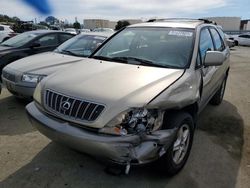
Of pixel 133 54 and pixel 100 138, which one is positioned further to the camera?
pixel 133 54

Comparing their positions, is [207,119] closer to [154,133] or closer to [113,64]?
[113,64]

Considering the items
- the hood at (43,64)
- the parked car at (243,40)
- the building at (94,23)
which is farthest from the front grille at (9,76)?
the building at (94,23)

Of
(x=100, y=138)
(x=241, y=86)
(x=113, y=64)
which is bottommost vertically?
(x=241, y=86)

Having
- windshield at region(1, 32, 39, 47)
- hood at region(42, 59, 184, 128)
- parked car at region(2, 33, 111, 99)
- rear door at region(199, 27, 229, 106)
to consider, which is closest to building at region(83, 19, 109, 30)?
windshield at region(1, 32, 39, 47)

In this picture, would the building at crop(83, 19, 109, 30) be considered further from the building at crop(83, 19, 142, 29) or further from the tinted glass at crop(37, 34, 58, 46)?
the tinted glass at crop(37, 34, 58, 46)

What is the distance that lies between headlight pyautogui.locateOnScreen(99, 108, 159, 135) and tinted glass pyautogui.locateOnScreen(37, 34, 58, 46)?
5.87 m

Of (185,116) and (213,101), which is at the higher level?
(185,116)

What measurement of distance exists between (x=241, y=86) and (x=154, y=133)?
19.9 ft

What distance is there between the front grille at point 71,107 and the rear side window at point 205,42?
1.89 meters

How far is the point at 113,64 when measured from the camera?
3453mm

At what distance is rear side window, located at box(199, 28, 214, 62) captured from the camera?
3774 mm

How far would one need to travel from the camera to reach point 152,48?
363cm

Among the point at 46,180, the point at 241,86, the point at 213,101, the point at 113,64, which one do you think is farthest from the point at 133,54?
the point at 241,86

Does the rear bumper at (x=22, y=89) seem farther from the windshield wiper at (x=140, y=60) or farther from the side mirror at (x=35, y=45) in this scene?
the side mirror at (x=35, y=45)
